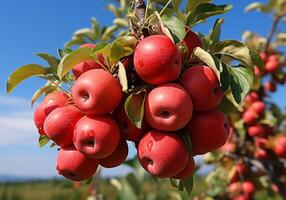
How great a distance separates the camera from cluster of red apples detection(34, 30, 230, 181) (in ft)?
2.68

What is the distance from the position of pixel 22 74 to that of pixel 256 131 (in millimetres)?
2146

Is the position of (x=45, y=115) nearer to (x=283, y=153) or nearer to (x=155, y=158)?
(x=155, y=158)

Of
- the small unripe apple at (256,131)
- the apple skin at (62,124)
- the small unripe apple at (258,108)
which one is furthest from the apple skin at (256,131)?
the apple skin at (62,124)

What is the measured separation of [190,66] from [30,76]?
403mm

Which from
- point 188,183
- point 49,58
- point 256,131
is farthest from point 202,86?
point 256,131

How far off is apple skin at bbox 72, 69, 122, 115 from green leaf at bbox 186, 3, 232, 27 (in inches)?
9.9

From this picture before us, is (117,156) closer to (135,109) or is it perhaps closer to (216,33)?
(135,109)

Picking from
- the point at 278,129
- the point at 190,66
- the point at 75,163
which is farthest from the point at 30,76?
the point at 278,129

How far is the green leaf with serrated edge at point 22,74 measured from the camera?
3.32 ft

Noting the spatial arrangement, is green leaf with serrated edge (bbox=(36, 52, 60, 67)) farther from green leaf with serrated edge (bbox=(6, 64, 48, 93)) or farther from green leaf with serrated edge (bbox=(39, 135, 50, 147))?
green leaf with serrated edge (bbox=(39, 135, 50, 147))

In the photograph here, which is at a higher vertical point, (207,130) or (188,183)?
(207,130)

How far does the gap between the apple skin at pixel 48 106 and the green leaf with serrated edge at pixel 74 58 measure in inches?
3.2

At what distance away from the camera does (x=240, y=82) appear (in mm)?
888

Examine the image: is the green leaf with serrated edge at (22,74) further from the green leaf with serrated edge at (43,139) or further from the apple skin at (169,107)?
the apple skin at (169,107)
